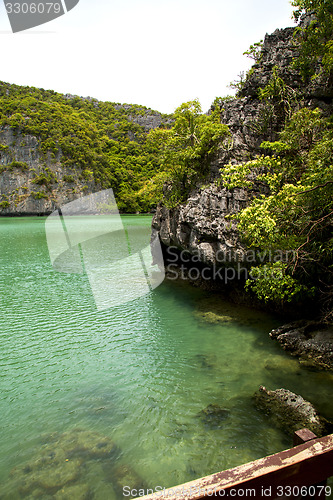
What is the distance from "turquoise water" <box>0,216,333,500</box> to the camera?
5.11 m

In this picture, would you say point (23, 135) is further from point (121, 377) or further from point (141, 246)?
point (121, 377)

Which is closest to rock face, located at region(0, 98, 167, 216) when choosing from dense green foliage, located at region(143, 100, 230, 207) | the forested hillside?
dense green foliage, located at region(143, 100, 230, 207)

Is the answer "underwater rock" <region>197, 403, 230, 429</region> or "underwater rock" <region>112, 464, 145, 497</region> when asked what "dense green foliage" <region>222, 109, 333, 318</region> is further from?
"underwater rock" <region>112, 464, 145, 497</region>

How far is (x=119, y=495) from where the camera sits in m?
4.62

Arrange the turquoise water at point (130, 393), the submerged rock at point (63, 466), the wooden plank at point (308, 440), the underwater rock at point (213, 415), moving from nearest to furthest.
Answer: the wooden plank at point (308, 440) → the submerged rock at point (63, 466) → the turquoise water at point (130, 393) → the underwater rock at point (213, 415)

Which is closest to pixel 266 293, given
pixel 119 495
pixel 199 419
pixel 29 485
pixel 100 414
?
pixel 199 419

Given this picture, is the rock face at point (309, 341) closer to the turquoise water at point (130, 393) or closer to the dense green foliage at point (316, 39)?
the turquoise water at point (130, 393)

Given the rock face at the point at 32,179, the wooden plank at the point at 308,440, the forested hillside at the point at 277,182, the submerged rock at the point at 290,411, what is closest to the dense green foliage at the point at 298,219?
the forested hillside at the point at 277,182

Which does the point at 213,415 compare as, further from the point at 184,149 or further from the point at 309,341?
the point at 184,149

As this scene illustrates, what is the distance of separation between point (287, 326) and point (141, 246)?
72.8 feet

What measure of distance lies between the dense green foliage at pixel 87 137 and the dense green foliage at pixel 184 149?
5600cm

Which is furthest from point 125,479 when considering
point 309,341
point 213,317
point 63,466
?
point 213,317

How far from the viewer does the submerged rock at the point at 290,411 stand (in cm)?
577

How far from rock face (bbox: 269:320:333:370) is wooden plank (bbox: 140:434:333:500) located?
6600 millimetres
